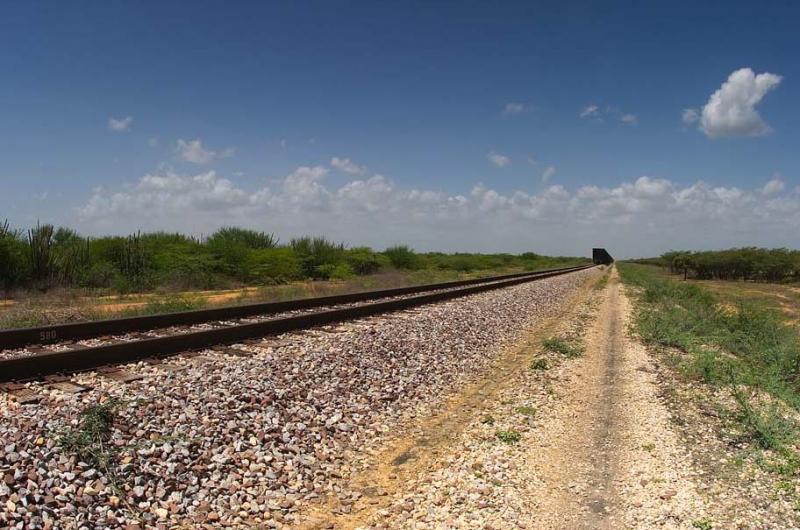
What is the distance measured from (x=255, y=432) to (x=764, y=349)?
1189 cm

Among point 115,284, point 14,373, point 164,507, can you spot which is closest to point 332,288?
point 115,284

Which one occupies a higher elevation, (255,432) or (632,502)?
(255,432)

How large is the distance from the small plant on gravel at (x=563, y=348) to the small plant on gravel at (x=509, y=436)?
567 cm

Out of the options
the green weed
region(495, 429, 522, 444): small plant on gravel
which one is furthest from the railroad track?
the green weed

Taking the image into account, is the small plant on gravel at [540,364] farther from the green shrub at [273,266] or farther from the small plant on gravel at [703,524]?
the green shrub at [273,266]

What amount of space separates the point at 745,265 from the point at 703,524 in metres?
66.0

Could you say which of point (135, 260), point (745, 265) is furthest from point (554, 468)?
point (745, 265)

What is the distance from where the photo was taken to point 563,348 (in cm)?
1245

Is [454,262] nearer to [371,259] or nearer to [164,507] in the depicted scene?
[371,259]

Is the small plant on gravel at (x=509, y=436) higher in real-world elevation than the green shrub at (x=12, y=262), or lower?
lower

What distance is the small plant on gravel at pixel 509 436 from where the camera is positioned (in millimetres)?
6492

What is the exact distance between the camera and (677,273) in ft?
266

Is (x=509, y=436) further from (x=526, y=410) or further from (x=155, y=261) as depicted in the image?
(x=155, y=261)

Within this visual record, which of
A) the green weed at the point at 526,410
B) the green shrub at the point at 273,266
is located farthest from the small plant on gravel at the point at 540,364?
the green shrub at the point at 273,266
